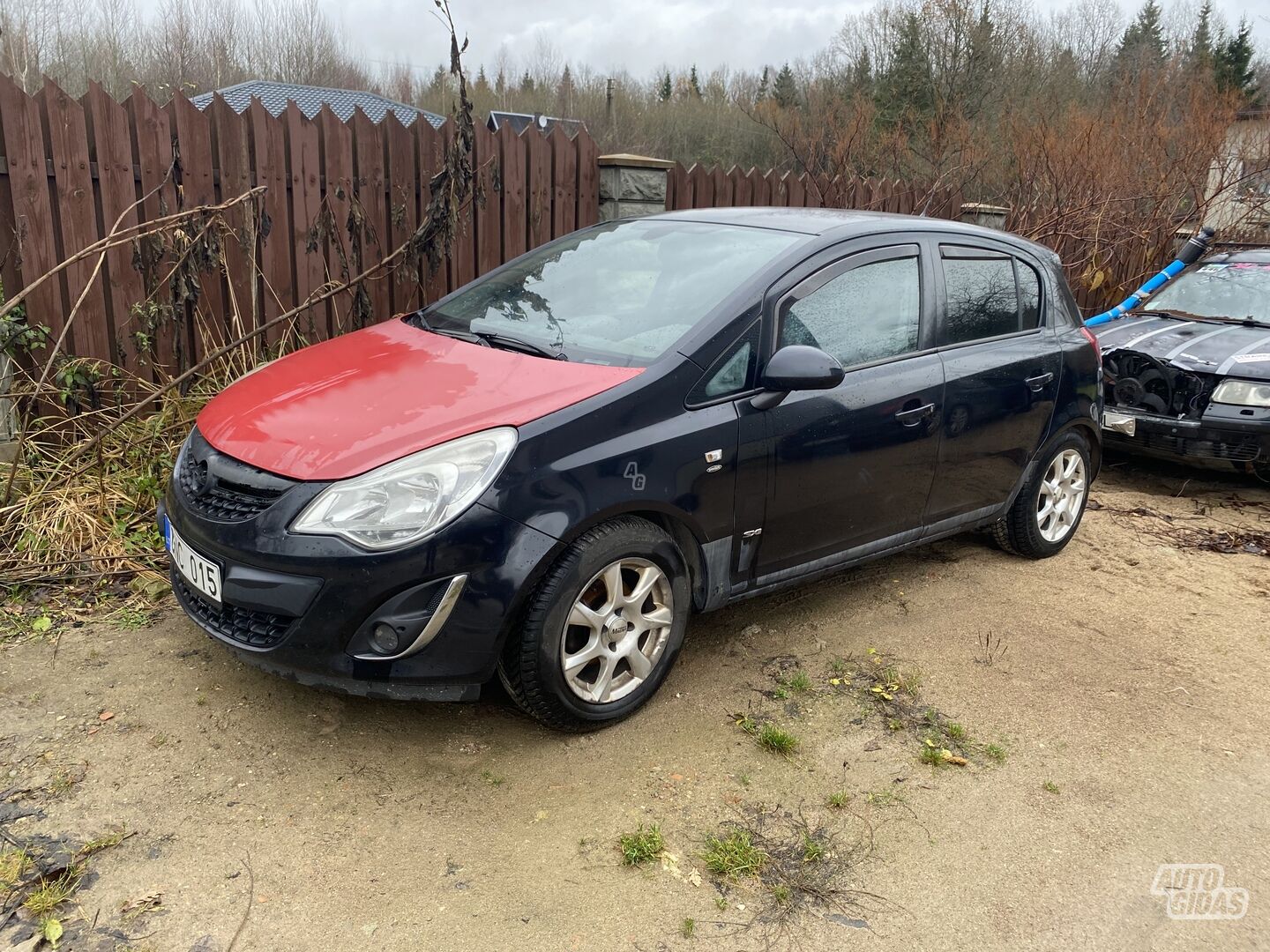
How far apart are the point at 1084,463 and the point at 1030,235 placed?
6297 millimetres

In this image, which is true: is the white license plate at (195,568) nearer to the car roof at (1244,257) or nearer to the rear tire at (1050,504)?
the rear tire at (1050,504)

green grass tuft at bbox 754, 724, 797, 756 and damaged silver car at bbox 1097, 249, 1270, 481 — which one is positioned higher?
damaged silver car at bbox 1097, 249, 1270, 481

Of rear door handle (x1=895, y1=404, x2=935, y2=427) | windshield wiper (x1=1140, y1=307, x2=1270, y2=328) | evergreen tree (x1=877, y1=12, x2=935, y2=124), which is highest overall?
evergreen tree (x1=877, y1=12, x2=935, y2=124)

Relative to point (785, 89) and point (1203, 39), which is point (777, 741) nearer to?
point (785, 89)

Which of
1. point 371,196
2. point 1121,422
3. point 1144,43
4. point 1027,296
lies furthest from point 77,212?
point 1144,43

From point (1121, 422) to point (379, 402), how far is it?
5309 millimetres

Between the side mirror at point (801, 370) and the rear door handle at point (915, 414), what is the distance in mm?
617

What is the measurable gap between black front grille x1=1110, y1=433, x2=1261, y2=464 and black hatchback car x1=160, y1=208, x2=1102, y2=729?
7.62 ft

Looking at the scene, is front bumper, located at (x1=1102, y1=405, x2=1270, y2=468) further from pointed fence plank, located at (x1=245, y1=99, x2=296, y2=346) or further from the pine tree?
the pine tree

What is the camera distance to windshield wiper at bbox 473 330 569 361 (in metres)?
3.35

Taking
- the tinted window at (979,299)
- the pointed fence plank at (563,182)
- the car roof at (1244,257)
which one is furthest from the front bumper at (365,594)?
the car roof at (1244,257)

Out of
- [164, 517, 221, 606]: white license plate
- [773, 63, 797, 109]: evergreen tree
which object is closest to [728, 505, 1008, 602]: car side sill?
[164, 517, 221, 606]: white license plate

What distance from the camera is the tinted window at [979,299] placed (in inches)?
162

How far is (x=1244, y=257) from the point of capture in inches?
295
